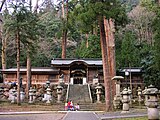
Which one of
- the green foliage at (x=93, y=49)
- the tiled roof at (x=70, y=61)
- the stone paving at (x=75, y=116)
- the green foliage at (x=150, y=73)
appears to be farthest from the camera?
the green foliage at (x=93, y=49)

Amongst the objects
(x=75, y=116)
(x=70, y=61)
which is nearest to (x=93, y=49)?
(x=70, y=61)

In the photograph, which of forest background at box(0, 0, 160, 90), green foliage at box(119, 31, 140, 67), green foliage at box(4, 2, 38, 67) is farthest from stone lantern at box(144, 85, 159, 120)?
green foliage at box(119, 31, 140, 67)

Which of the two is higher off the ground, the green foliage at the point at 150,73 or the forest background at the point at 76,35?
the forest background at the point at 76,35

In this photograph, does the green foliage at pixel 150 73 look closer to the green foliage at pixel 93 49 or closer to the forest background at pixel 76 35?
the forest background at pixel 76 35

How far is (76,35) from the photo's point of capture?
50.4m

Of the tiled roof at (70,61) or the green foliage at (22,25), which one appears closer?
the green foliage at (22,25)

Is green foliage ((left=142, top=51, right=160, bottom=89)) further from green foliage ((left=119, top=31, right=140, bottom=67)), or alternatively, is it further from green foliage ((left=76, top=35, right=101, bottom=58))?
green foliage ((left=76, top=35, right=101, bottom=58))

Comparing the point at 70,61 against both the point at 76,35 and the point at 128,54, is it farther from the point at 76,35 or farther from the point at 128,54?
the point at 76,35

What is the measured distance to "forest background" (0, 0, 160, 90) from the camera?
17.0 meters

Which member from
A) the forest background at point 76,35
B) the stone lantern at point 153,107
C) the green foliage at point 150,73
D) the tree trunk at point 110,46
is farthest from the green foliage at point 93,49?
the stone lantern at point 153,107

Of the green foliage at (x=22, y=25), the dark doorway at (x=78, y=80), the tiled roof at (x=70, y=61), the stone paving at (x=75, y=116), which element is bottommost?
the stone paving at (x=75, y=116)

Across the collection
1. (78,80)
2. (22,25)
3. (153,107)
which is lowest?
(153,107)

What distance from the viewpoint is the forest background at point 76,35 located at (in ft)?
55.7

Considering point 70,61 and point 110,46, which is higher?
point 110,46
